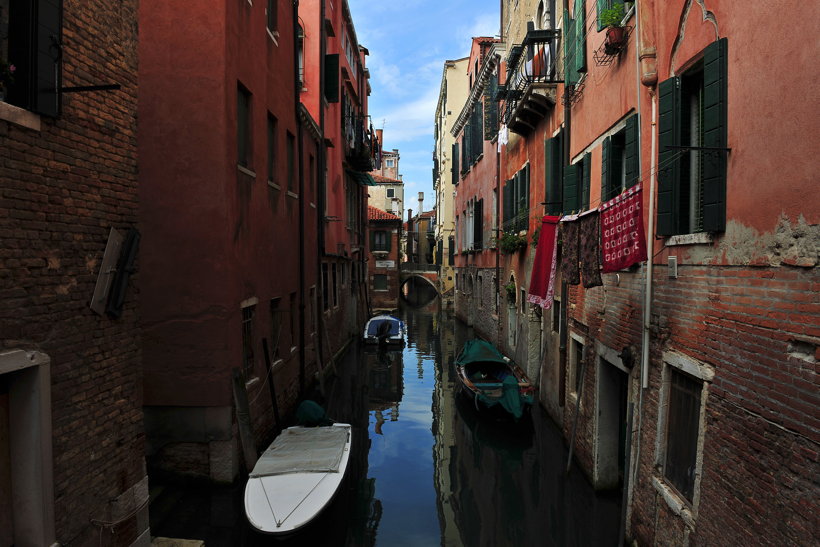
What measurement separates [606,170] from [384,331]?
53.2 feet

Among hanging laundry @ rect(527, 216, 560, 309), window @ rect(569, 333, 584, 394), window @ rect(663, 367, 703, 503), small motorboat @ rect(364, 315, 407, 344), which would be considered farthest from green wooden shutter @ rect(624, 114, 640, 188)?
small motorboat @ rect(364, 315, 407, 344)

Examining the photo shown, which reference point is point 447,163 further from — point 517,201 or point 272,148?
point 272,148

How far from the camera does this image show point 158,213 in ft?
26.9

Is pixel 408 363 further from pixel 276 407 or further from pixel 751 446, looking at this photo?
pixel 751 446

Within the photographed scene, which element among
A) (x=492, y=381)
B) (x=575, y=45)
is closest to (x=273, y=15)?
(x=575, y=45)

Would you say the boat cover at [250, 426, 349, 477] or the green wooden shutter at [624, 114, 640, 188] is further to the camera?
the boat cover at [250, 426, 349, 477]

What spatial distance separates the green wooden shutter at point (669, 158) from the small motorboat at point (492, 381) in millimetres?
6798

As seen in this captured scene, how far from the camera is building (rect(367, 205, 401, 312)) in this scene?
3766 cm

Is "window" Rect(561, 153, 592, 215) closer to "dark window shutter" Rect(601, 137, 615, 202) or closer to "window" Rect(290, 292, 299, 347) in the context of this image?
"dark window shutter" Rect(601, 137, 615, 202)

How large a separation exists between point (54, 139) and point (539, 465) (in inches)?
355

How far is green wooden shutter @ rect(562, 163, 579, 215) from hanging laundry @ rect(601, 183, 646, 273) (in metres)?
2.75

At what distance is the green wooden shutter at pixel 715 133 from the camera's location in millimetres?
4625

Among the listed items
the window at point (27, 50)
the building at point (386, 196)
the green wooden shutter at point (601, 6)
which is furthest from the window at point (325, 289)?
the building at point (386, 196)

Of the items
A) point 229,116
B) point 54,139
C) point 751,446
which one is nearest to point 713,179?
point 751,446
